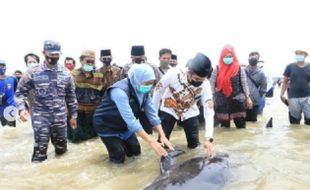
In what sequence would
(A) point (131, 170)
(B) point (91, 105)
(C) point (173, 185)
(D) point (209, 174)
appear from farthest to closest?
(B) point (91, 105) < (A) point (131, 170) < (D) point (209, 174) < (C) point (173, 185)

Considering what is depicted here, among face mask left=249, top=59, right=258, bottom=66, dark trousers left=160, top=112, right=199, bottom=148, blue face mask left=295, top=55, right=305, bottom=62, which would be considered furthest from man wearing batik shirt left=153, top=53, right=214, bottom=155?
face mask left=249, top=59, right=258, bottom=66

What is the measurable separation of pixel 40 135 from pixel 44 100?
51cm

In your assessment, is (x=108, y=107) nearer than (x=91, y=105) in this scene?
Yes

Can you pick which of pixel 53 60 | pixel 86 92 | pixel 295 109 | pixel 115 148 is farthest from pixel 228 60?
pixel 53 60

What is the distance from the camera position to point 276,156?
562 cm

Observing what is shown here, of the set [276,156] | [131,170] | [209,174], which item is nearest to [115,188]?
[131,170]

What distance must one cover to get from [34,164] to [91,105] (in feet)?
7.34

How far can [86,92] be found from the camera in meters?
7.56

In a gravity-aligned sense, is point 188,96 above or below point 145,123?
above

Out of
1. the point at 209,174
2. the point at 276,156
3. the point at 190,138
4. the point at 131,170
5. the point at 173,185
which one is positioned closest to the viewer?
the point at 173,185

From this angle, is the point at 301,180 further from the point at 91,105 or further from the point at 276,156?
the point at 91,105

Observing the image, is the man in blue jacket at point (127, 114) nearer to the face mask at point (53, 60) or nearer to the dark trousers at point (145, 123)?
the face mask at point (53, 60)

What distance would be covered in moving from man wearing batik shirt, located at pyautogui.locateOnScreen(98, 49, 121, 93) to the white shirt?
213 centimetres

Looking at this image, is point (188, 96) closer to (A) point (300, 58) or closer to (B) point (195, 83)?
(B) point (195, 83)
